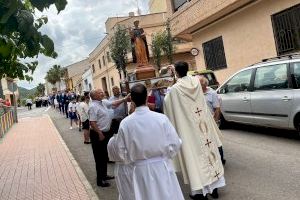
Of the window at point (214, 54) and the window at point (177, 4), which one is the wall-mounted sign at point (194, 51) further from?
the window at point (177, 4)

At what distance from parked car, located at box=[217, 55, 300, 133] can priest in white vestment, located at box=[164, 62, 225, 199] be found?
11.5ft

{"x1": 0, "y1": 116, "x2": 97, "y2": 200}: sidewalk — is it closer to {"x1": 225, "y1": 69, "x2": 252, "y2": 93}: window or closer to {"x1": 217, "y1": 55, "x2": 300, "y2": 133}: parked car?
{"x1": 217, "y1": 55, "x2": 300, "y2": 133}: parked car

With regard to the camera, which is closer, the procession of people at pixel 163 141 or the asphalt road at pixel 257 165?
the procession of people at pixel 163 141

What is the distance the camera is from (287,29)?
15.8 metres

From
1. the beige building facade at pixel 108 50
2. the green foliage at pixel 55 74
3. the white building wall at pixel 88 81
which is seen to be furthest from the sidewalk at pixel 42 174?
the green foliage at pixel 55 74

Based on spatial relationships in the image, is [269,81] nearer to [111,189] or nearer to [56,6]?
[111,189]

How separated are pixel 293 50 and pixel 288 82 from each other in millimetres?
6865

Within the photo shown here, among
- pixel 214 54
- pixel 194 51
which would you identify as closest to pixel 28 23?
pixel 214 54

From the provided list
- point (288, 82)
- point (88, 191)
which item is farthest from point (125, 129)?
point (288, 82)

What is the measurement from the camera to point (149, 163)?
13.5 feet

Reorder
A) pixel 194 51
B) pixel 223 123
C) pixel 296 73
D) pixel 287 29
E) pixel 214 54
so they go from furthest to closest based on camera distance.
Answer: pixel 194 51 → pixel 214 54 → pixel 287 29 → pixel 223 123 → pixel 296 73

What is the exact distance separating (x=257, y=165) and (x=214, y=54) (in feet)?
47.0

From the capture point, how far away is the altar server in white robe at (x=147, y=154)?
13.4ft

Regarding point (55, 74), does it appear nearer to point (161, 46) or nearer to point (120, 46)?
point (120, 46)
